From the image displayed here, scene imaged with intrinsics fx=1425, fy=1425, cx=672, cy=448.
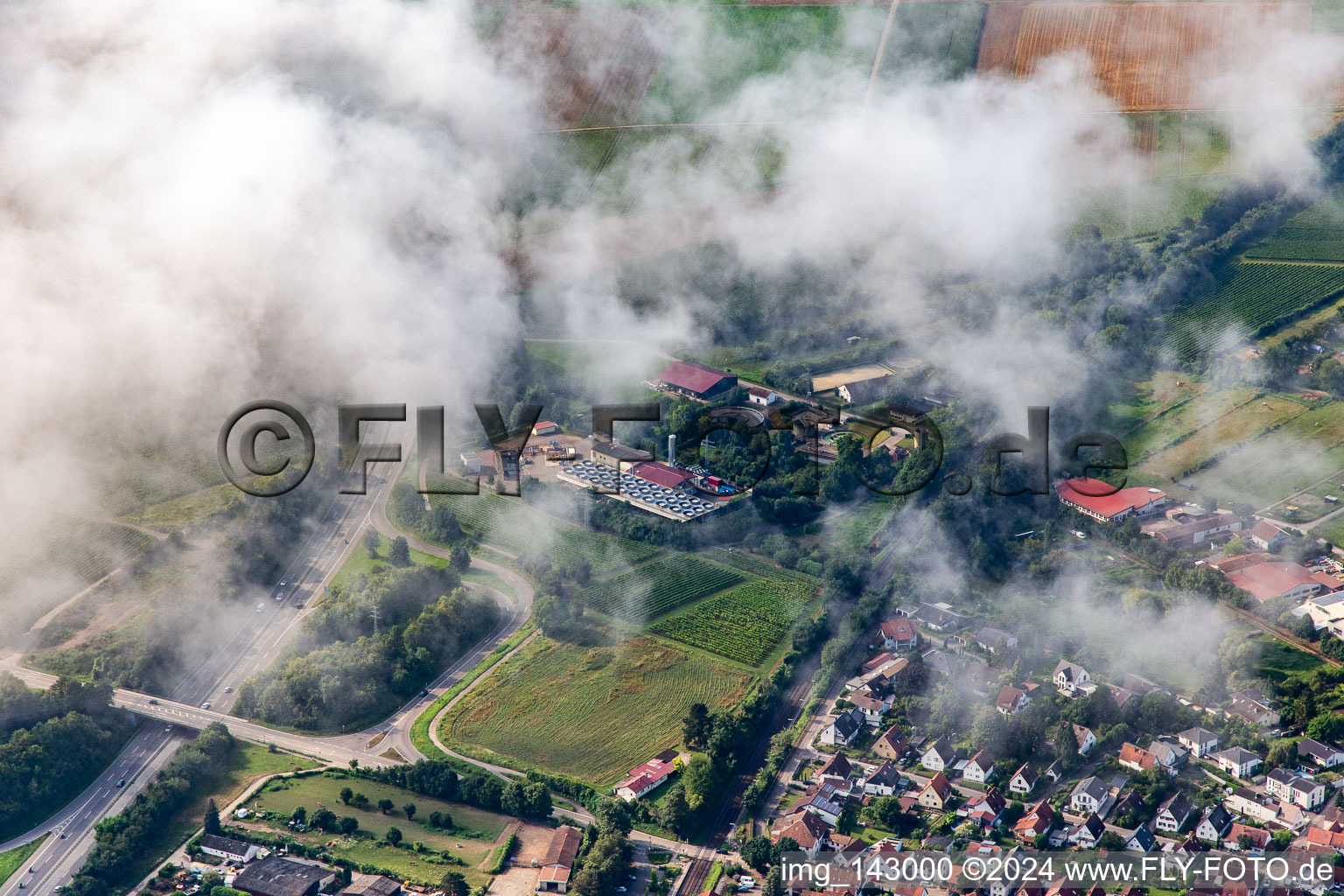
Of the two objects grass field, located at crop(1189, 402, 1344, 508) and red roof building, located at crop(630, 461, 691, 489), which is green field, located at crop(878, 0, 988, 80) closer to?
grass field, located at crop(1189, 402, 1344, 508)

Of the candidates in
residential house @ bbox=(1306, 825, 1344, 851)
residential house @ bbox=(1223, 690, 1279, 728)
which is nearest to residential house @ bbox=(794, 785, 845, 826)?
residential house @ bbox=(1306, 825, 1344, 851)

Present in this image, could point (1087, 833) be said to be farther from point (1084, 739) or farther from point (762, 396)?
point (762, 396)

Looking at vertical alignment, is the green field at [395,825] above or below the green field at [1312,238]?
below

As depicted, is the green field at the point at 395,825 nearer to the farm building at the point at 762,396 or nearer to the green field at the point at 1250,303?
the farm building at the point at 762,396

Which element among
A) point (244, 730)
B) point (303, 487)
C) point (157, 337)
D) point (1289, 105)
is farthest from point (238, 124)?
point (1289, 105)

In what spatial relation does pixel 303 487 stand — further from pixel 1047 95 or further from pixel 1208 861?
pixel 1047 95

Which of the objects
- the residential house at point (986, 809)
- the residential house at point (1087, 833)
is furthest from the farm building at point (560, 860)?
the residential house at point (1087, 833)

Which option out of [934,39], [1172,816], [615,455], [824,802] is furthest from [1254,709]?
[934,39]
